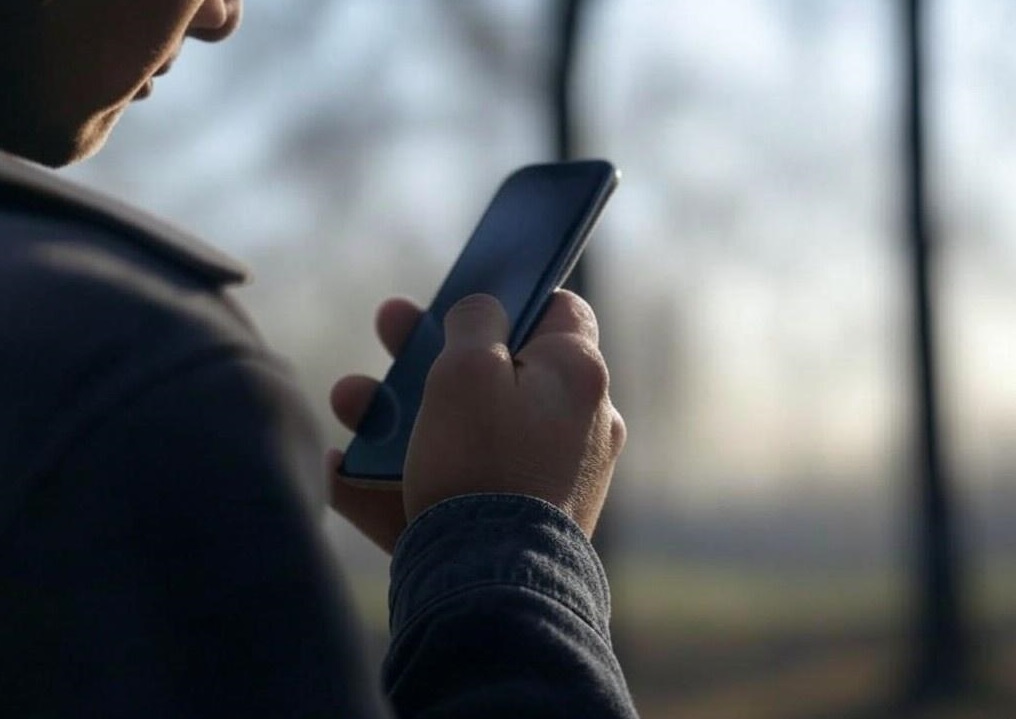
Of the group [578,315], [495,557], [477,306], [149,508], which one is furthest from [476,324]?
[149,508]

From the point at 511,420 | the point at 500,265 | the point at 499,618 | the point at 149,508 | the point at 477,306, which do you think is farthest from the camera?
the point at 500,265

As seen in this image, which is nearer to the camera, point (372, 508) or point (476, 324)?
point (476, 324)

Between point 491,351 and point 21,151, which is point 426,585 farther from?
point 21,151

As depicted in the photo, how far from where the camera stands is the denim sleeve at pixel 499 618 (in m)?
0.91

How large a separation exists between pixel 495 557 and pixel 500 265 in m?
0.52

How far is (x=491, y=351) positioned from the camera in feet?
3.66

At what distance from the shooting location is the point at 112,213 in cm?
81

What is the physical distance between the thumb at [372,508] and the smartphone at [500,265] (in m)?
0.02

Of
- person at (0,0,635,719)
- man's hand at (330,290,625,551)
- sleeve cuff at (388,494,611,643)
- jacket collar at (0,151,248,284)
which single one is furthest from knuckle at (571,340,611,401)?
jacket collar at (0,151,248,284)

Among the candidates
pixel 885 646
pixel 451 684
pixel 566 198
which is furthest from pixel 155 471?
pixel 885 646

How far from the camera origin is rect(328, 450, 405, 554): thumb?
148cm

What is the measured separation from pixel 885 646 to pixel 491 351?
6.06m

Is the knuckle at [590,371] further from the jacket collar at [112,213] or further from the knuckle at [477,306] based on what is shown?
the jacket collar at [112,213]

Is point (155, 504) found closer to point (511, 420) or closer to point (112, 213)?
point (112, 213)
